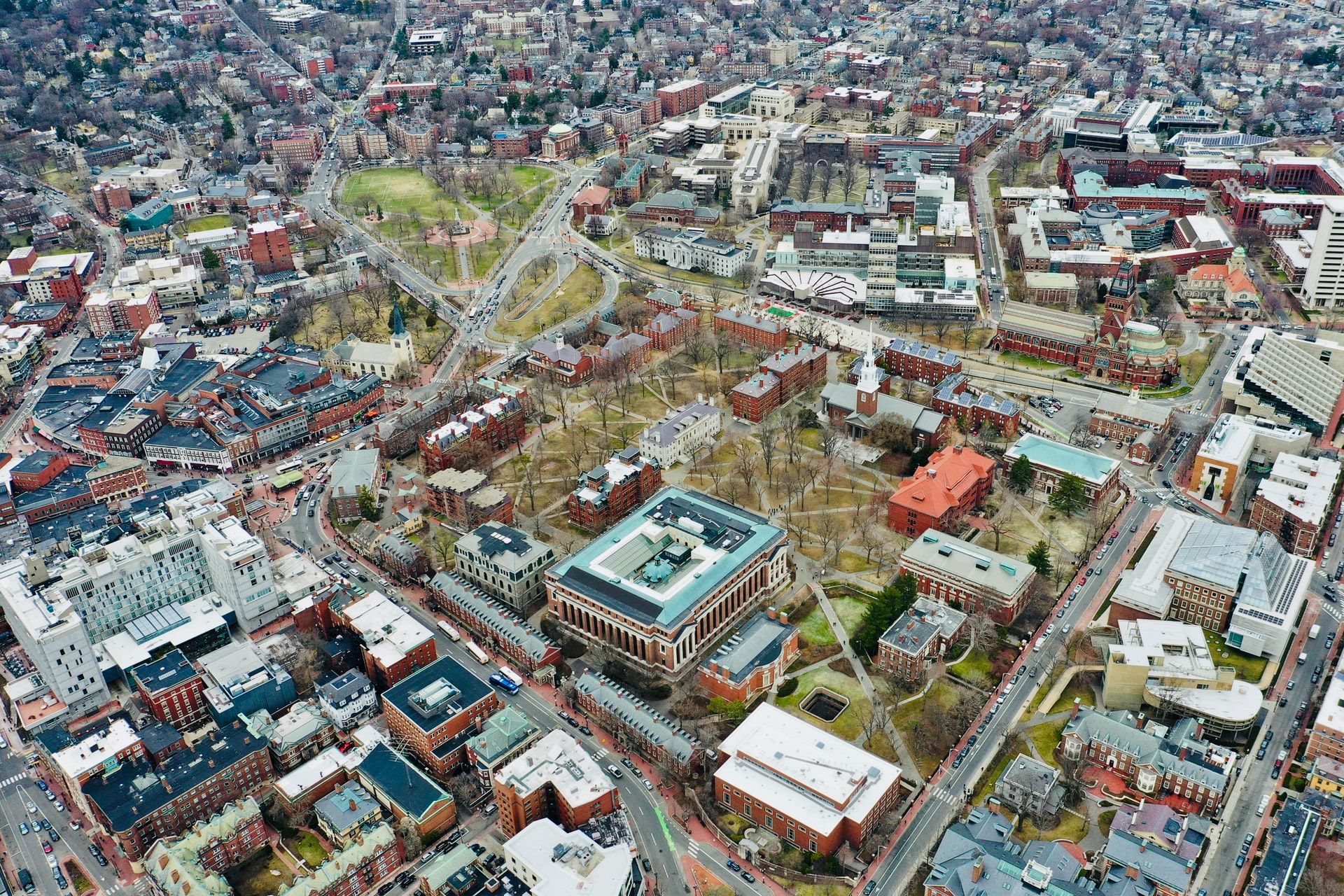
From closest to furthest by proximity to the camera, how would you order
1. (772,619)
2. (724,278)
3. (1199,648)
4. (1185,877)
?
(1185,877), (1199,648), (772,619), (724,278)

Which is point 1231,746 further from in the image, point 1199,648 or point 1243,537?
point 1243,537

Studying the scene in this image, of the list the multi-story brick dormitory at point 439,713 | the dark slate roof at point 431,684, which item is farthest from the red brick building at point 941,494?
the dark slate roof at point 431,684

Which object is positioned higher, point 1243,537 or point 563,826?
point 1243,537

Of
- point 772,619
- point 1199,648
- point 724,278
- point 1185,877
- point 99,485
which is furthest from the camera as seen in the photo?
point 724,278

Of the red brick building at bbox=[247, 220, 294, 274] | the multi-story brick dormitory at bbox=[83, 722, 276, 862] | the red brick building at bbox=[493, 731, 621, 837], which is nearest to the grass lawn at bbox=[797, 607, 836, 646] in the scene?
the red brick building at bbox=[493, 731, 621, 837]

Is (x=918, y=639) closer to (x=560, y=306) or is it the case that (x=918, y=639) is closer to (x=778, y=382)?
(x=778, y=382)

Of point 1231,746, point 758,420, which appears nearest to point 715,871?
point 1231,746

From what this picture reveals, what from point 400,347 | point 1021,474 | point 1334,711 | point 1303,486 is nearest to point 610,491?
point 1021,474
